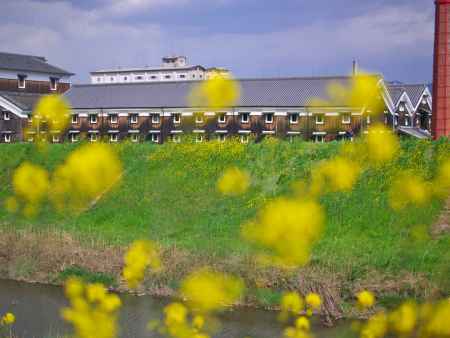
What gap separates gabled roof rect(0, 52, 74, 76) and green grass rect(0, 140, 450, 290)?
397 inches

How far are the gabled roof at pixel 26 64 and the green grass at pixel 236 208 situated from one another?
1008 cm

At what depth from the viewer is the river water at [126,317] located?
826 centimetres

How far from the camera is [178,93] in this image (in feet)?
71.8

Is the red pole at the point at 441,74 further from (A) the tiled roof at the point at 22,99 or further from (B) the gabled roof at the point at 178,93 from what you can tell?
(A) the tiled roof at the point at 22,99

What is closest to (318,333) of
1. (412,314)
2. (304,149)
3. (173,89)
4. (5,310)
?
(5,310)

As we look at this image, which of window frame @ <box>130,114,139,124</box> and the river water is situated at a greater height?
window frame @ <box>130,114,139,124</box>

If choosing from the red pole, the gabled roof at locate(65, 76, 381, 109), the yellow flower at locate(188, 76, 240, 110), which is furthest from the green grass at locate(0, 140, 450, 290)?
the yellow flower at locate(188, 76, 240, 110)

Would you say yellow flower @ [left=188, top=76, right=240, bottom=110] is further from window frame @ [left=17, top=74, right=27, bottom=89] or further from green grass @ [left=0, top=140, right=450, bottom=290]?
window frame @ [left=17, top=74, right=27, bottom=89]

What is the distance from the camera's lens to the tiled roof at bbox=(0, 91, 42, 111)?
913 inches

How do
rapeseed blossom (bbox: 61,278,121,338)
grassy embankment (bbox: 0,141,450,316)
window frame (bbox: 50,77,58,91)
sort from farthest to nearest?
1. window frame (bbox: 50,77,58,91)
2. grassy embankment (bbox: 0,141,450,316)
3. rapeseed blossom (bbox: 61,278,121,338)

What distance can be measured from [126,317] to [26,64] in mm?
20024

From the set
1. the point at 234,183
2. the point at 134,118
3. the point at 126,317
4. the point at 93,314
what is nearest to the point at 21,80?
the point at 134,118

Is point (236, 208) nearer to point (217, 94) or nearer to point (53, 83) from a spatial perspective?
point (217, 94)

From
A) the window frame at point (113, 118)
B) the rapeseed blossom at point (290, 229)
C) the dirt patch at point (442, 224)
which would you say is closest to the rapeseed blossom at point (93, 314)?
the rapeseed blossom at point (290, 229)
